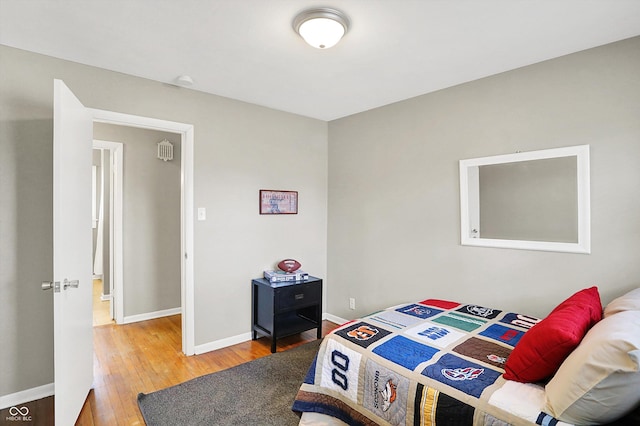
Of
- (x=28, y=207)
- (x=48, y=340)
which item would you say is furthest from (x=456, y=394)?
(x=28, y=207)

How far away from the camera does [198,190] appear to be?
10.1ft

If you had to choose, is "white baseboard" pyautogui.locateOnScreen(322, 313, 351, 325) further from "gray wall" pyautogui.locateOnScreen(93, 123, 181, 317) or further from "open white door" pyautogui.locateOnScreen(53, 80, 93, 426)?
"open white door" pyautogui.locateOnScreen(53, 80, 93, 426)

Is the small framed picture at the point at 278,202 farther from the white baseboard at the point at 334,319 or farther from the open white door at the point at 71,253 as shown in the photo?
the open white door at the point at 71,253

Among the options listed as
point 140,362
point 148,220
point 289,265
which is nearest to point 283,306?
point 289,265

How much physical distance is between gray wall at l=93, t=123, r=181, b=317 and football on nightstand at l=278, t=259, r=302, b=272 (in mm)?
1685

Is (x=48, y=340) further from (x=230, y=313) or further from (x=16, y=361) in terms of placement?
(x=230, y=313)

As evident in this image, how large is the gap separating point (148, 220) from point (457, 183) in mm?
3570

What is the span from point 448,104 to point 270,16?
1.79 m

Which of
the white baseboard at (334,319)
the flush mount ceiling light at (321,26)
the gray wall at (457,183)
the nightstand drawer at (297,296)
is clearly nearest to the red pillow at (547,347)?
the gray wall at (457,183)

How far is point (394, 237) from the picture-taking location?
335cm

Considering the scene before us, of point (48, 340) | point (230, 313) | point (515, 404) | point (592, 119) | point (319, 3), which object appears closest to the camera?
point (515, 404)

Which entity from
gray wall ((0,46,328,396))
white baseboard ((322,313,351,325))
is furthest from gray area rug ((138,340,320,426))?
white baseboard ((322,313,351,325))

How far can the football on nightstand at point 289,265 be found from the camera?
3.47 meters

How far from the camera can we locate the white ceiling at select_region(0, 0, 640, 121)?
5.88ft
